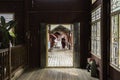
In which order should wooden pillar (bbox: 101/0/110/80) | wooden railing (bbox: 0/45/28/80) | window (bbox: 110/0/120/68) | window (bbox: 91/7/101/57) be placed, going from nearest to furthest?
window (bbox: 110/0/120/68)
wooden railing (bbox: 0/45/28/80)
wooden pillar (bbox: 101/0/110/80)
window (bbox: 91/7/101/57)

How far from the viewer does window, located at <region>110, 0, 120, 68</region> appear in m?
4.96

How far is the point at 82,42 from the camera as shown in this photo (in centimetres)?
895

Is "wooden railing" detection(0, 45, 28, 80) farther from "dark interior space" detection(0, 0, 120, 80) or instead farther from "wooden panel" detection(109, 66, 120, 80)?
"wooden panel" detection(109, 66, 120, 80)

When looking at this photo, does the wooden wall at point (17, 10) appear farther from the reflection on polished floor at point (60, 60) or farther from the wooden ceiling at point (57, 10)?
the reflection on polished floor at point (60, 60)

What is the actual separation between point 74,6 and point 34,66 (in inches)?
119

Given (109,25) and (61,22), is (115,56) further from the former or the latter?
(61,22)

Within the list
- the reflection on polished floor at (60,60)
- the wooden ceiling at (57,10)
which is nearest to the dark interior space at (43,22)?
the wooden ceiling at (57,10)

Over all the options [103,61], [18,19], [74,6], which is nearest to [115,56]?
[103,61]

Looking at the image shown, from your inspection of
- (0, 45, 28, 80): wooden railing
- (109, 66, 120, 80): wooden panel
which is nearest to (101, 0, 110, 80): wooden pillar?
(109, 66, 120, 80): wooden panel

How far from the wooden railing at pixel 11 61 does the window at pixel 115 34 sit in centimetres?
273

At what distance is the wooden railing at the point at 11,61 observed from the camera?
5.24m

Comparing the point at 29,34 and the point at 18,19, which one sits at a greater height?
the point at 18,19

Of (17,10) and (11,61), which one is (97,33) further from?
(17,10)

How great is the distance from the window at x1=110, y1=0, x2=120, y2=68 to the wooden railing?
2.73 m
